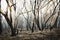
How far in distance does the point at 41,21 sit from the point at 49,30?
246mm

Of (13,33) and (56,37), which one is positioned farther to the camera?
(56,37)

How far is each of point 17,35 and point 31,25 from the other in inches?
16.1

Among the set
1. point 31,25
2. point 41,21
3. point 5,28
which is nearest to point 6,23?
point 5,28

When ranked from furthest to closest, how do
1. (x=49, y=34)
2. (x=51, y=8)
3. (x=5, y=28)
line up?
(x=51, y=8) → (x=49, y=34) → (x=5, y=28)

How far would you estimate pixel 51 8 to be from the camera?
314cm

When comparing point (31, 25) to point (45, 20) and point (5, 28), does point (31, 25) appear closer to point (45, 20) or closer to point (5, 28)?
point (45, 20)

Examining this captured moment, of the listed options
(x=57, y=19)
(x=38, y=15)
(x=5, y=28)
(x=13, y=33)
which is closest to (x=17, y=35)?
(x=13, y=33)

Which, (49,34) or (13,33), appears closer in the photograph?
(13,33)

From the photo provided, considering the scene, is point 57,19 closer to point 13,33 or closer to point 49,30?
point 49,30

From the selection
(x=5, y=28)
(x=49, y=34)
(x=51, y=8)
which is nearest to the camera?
(x=5, y=28)

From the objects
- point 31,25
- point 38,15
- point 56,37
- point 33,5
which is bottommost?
point 56,37

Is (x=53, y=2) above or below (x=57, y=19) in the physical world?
above

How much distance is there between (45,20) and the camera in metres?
3.09

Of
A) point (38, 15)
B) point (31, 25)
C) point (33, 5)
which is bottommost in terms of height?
point (31, 25)
